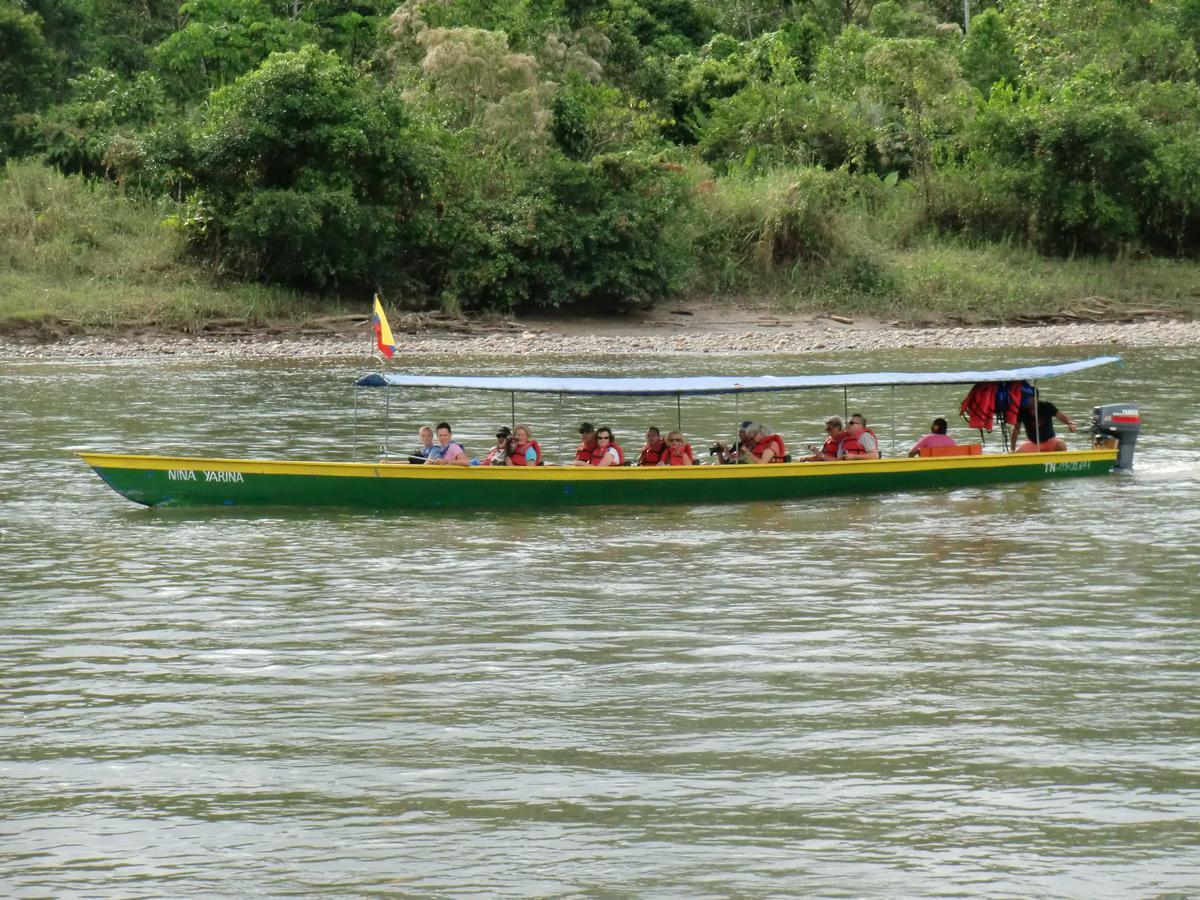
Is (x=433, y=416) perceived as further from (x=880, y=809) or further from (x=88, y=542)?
(x=880, y=809)

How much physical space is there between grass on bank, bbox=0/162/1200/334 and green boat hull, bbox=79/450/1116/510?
18.7 metres

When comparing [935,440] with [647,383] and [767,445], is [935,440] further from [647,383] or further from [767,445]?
[647,383]

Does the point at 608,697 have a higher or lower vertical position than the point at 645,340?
lower

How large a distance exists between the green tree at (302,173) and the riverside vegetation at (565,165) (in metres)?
0.07

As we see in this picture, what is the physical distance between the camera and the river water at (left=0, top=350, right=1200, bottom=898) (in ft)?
27.0

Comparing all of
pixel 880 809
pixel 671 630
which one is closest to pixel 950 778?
pixel 880 809

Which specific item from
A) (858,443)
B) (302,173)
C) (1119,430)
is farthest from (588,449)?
(302,173)

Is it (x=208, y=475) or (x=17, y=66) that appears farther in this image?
(x=17, y=66)

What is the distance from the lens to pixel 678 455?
725 inches

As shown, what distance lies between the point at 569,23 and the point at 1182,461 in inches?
1066

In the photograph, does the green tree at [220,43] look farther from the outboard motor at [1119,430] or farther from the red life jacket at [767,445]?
the outboard motor at [1119,430]

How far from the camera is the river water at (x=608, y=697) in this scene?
8242 millimetres

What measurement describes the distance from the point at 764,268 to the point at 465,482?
24561 mm

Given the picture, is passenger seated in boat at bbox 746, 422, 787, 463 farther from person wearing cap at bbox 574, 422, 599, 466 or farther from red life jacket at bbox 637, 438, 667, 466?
person wearing cap at bbox 574, 422, 599, 466
